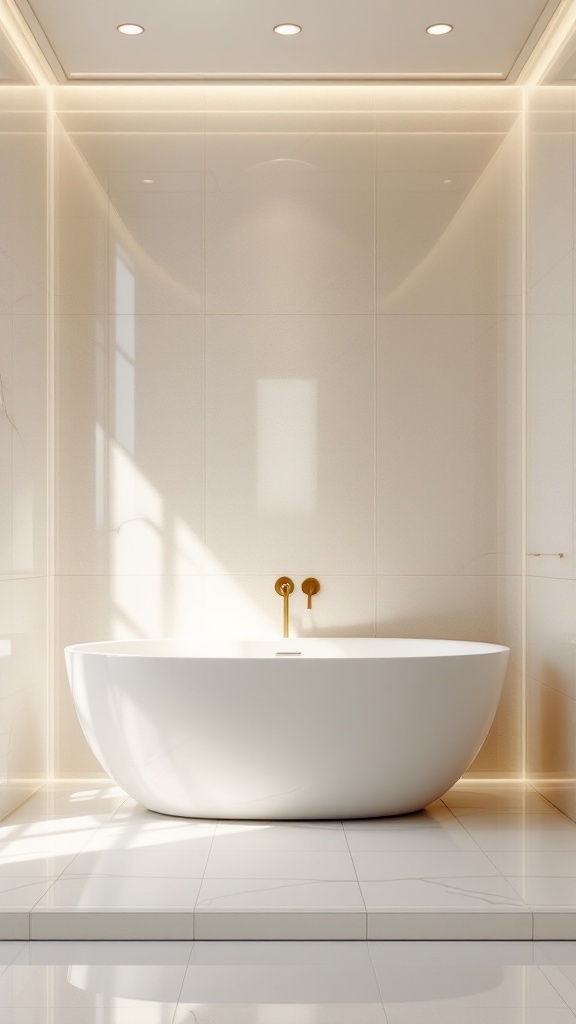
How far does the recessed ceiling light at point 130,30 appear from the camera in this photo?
12.6 feet

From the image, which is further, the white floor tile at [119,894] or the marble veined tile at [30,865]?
the marble veined tile at [30,865]

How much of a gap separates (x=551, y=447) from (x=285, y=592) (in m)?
1.19

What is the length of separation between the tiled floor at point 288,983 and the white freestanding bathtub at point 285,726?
2.82ft

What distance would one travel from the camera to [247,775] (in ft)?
11.2

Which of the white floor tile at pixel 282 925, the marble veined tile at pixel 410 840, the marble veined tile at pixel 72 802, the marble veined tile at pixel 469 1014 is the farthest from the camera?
the marble veined tile at pixel 72 802

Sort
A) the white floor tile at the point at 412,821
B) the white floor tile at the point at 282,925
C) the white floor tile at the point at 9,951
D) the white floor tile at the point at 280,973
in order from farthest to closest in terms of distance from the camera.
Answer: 1. the white floor tile at the point at 412,821
2. the white floor tile at the point at 282,925
3. the white floor tile at the point at 9,951
4. the white floor tile at the point at 280,973

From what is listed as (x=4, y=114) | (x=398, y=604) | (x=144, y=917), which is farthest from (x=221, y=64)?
(x=144, y=917)

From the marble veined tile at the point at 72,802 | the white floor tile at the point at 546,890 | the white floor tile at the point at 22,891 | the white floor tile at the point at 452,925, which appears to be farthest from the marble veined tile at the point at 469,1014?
the marble veined tile at the point at 72,802

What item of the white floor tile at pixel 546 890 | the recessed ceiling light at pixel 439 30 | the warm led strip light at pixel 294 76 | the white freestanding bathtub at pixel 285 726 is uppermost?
the recessed ceiling light at pixel 439 30

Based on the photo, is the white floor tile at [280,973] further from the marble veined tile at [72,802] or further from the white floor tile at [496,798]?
the white floor tile at [496,798]

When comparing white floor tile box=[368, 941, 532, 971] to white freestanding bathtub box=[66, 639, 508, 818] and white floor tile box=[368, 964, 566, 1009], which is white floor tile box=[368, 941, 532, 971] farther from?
white freestanding bathtub box=[66, 639, 508, 818]

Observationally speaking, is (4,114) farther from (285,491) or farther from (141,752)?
(141,752)

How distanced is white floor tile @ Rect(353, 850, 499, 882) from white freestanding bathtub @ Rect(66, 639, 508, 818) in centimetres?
36

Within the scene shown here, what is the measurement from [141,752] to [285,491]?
134cm
